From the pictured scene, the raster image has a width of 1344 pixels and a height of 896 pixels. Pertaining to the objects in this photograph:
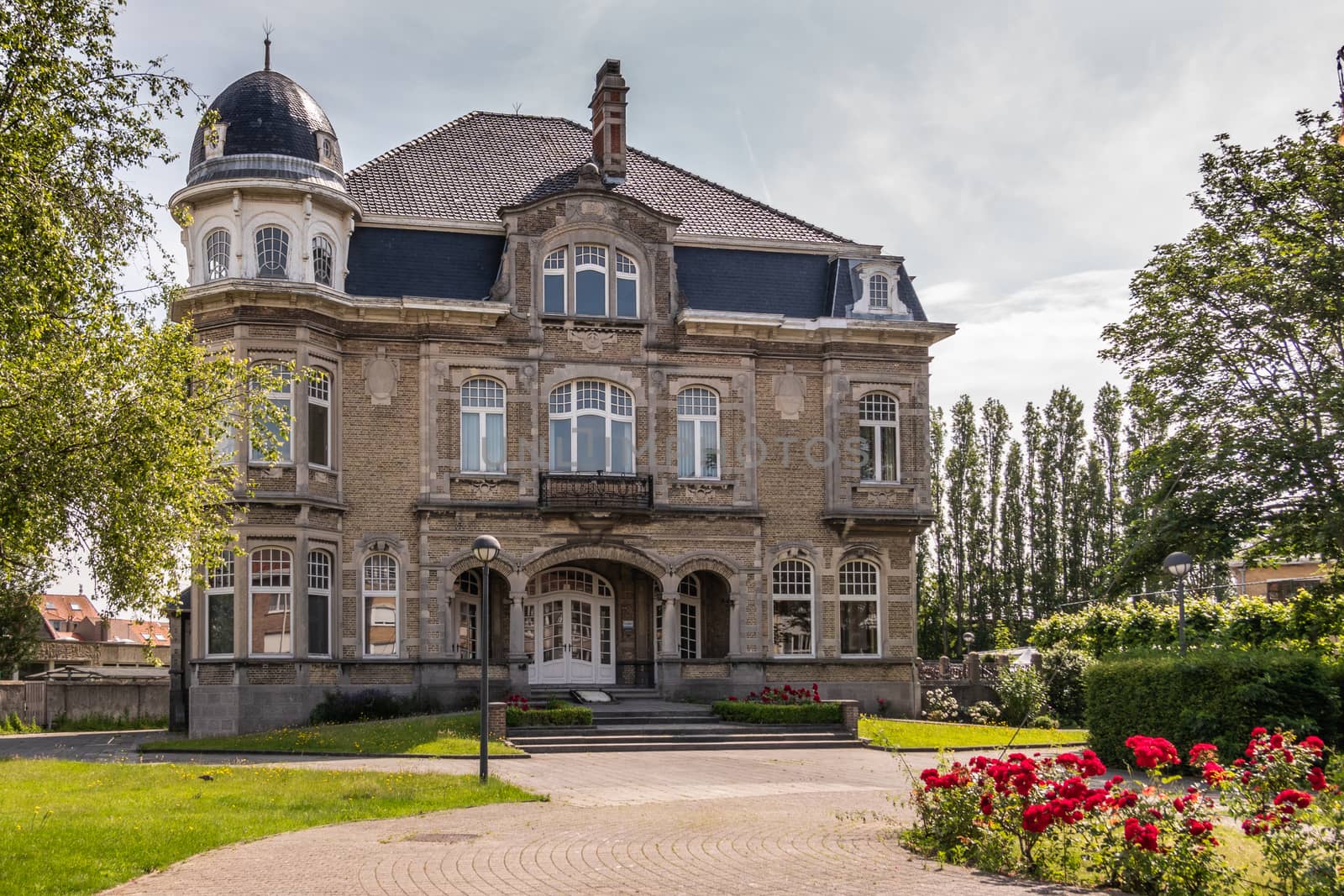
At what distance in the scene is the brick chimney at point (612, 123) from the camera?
32688mm

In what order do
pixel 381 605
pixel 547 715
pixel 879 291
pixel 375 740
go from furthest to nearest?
1. pixel 879 291
2. pixel 381 605
3. pixel 547 715
4. pixel 375 740

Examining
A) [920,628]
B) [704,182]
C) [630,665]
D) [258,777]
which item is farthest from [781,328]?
[920,628]

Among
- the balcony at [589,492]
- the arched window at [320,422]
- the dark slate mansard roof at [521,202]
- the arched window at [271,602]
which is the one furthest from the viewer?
the dark slate mansard roof at [521,202]

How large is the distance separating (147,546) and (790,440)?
17.5 meters

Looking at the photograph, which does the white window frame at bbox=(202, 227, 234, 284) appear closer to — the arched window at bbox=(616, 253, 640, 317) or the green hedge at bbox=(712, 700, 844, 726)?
the arched window at bbox=(616, 253, 640, 317)

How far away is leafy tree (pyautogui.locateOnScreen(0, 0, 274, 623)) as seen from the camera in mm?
13781

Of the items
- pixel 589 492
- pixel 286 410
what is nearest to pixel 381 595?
pixel 286 410

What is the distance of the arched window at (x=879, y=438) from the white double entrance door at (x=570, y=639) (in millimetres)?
6751

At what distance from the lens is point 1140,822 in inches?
396

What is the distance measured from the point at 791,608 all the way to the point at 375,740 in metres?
11.2

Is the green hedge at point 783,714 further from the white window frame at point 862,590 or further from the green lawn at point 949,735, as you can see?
the white window frame at point 862,590

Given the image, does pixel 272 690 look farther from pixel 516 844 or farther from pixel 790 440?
pixel 516 844

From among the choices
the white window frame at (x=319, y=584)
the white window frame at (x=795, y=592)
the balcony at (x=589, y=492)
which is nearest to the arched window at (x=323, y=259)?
the white window frame at (x=319, y=584)

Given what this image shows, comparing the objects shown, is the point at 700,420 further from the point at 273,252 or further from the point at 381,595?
the point at 273,252
